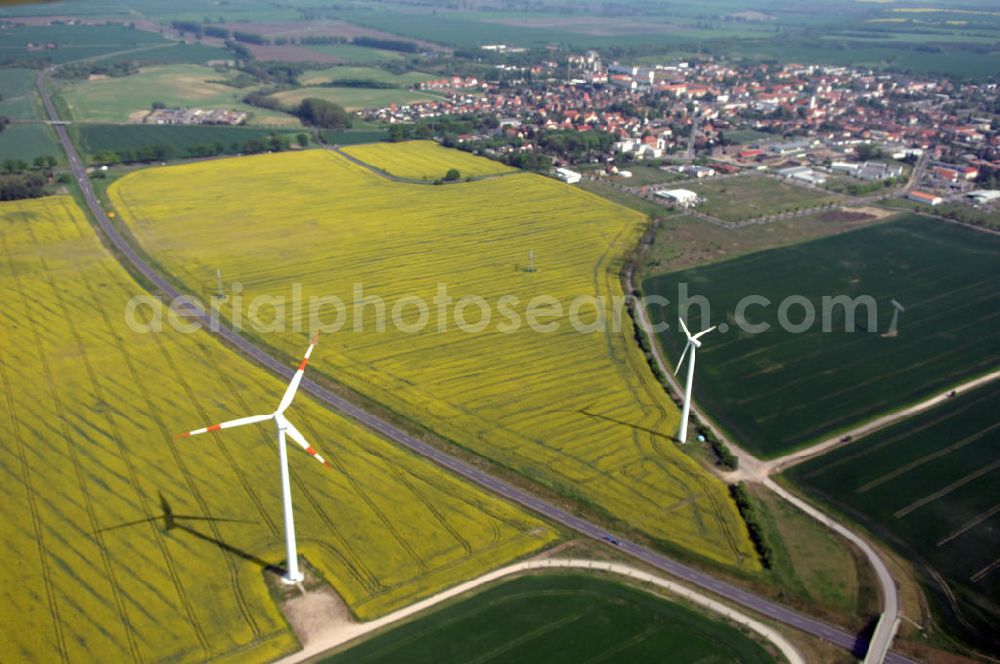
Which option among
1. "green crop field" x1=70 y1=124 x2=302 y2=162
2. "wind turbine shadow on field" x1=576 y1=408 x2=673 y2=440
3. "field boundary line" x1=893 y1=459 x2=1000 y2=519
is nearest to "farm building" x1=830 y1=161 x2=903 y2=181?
"field boundary line" x1=893 y1=459 x2=1000 y2=519

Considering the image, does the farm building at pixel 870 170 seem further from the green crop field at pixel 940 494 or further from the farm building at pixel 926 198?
the green crop field at pixel 940 494

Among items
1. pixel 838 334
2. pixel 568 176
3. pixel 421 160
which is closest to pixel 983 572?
pixel 838 334

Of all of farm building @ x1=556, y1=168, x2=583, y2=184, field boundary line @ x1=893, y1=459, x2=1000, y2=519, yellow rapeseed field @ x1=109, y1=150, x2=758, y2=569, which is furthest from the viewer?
farm building @ x1=556, y1=168, x2=583, y2=184

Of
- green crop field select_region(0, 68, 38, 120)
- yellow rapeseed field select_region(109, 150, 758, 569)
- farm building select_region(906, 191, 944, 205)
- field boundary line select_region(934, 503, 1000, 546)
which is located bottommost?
yellow rapeseed field select_region(109, 150, 758, 569)

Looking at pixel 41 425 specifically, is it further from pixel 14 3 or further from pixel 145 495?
pixel 14 3

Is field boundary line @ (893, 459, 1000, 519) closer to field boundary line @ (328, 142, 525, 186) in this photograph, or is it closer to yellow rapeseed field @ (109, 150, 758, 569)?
yellow rapeseed field @ (109, 150, 758, 569)

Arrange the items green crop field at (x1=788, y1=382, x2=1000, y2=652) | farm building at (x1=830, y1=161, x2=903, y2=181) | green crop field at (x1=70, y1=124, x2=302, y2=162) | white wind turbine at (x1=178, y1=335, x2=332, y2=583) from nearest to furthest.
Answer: white wind turbine at (x1=178, y1=335, x2=332, y2=583)
green crop field at (x1=788, y1=382, x2=1000, y2=652)
farm building at (x1=830, y1=161, x2=903, y2=181)
green crop field at (x1=70, y1=124, x2=302, y2=162)

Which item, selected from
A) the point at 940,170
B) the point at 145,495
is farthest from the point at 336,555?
the point at 940,170
